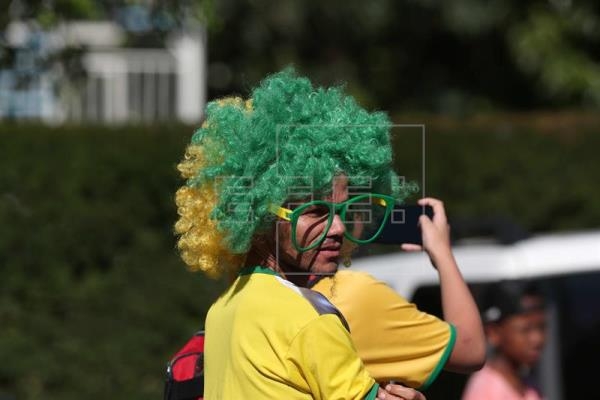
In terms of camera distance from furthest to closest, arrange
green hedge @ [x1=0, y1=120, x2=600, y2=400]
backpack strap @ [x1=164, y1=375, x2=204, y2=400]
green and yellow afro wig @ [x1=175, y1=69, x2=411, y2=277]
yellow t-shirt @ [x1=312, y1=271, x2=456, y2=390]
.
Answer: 1. green hedge @ [x1=0, y1=120, x2=600, y2=400]
2. yellow t-shirt @ [x1=312, y1=271, x2=456, y2=390]
3. backpack strap @ [x1=164, y1=375, x2=204, y2=400]
4. green and yellow afro wig @ [x1=175, y1=69, x2=411, y2=277]

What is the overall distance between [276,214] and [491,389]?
265cm

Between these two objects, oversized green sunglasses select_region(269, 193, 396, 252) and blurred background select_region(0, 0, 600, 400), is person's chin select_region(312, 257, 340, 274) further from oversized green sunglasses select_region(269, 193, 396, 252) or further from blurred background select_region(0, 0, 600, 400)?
blurred background select_region(0, 0, 600, 400)

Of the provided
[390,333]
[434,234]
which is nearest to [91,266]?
[434,234]

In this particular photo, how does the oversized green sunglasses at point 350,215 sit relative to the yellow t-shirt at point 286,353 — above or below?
above

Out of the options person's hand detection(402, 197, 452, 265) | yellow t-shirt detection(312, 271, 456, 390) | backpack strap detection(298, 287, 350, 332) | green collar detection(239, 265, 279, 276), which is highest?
person's hand detection(402, 197, 452, 265)

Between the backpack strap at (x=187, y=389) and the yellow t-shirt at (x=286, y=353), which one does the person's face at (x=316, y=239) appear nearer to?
the yellow t-shirt at (x=286, y=353)

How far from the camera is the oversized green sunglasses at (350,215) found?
289cm

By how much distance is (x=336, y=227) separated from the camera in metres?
2.93

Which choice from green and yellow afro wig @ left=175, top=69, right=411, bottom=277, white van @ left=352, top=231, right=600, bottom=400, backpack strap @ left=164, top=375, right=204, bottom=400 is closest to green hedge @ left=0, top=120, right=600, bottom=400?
white van @ left=352, top=231, right=600, bottom=400

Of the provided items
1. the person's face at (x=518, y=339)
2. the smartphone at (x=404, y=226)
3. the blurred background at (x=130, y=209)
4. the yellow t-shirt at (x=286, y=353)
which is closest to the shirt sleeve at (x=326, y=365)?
the yellow t-shirt at (x=286, y=353)

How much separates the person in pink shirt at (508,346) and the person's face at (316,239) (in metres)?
2.51

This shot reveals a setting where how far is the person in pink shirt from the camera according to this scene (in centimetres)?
535

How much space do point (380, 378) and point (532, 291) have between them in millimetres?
3109

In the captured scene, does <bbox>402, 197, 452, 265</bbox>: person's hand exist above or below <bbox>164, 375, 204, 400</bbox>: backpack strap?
above
